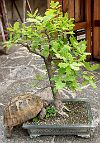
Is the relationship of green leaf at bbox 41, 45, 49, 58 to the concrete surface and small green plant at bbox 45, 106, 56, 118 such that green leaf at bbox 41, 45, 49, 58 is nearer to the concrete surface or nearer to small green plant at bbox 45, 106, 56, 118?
small green plant at bbox 45, 106, 56, 118

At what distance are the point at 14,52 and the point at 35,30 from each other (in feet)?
12.0

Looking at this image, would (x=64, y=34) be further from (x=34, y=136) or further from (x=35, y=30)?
(x=34, y=136)

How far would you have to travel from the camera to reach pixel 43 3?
8914mm

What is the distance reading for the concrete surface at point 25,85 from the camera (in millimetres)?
2877

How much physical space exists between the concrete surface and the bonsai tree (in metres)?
0.56

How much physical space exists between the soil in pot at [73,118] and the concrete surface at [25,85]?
154 mm

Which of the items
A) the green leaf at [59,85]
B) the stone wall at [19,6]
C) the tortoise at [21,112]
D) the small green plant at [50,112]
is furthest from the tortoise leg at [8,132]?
the stone wall at [19,6]

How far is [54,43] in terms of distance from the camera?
2.71 metres

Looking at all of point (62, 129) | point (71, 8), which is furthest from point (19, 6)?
point (62, 129)

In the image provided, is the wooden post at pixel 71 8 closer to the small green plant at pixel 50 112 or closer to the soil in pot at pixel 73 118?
the soil in pot at pixel 73 118

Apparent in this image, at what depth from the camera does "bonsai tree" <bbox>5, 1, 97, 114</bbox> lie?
8.52 ft

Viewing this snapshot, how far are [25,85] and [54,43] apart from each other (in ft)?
5.96

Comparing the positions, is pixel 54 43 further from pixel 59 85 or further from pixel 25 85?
pixel 25 85

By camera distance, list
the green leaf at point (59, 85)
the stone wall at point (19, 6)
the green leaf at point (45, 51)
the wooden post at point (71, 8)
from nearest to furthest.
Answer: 1. the green leaf at point (59, 85)
2. the green leaf at point (45, 51)
3. the wooden post at point (71, 8)
4. the stone wall at point (19, 6)
